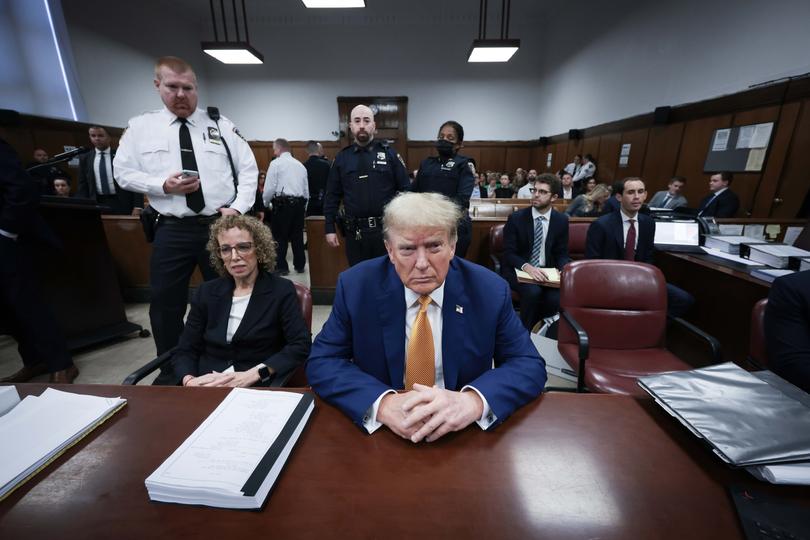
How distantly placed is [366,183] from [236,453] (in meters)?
2.47

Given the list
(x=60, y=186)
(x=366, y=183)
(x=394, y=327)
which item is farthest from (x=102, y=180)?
(x=394, y=327)

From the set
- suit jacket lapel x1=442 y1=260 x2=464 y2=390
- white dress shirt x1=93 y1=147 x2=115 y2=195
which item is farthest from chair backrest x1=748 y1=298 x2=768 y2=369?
white dress shirt x1=93 y1=147 x2=115 y2=195

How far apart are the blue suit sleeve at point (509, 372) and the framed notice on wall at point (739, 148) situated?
5330mm

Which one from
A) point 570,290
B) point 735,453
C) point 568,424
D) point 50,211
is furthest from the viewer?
point 50,211

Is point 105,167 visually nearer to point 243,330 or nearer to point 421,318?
point 243,330

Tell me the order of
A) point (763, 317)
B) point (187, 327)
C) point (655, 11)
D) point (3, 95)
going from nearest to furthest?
point (763, 317) < point (187, 327) < point (3, 95) < point (655, 11)

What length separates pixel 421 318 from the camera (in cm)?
110

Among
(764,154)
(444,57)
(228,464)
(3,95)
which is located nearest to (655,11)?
(764,154)

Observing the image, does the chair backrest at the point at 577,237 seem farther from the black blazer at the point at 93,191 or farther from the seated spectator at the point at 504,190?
the seated spectator at the point at 504,190

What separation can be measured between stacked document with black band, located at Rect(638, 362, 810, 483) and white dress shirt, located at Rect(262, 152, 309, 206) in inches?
189

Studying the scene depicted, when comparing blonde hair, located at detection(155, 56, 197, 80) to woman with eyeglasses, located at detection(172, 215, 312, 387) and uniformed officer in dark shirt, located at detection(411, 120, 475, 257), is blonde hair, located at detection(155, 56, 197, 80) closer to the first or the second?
woman with eyeglasses, located at detection(172, 215, 312, 387)

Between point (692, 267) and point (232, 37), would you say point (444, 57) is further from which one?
point (692, 267)

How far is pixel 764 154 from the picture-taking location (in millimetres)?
4238

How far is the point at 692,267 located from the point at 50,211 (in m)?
4.74
